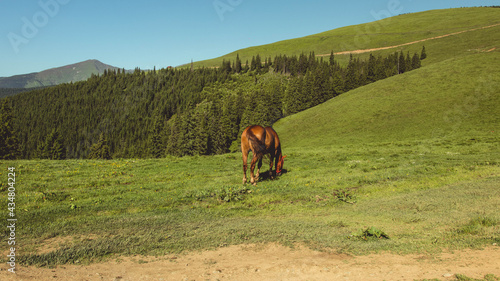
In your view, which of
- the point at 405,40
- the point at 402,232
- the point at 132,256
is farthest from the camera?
the point at 405,40

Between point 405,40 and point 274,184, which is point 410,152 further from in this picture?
point 405,40

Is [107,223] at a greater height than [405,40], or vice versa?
[405,40]

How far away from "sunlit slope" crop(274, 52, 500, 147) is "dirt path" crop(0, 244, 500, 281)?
142ft

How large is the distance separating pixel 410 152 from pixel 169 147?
69816mm

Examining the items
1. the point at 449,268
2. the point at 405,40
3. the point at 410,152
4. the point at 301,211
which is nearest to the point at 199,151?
the point at 410,152

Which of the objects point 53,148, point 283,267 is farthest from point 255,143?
point 53,148

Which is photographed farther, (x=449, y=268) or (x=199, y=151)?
(x=199, y=151)

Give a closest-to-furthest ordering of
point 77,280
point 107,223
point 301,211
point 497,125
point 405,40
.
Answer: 1. point 77,280
2. point 107,223
3. point 301,211
4. point 497,125
5. point 405,40

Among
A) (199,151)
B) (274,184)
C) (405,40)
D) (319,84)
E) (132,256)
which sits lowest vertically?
(199,151)

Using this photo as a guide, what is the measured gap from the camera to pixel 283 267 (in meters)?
Result: 6.46

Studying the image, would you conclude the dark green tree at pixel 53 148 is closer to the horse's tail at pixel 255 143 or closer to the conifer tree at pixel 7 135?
the conifer tree at pixel 7 135

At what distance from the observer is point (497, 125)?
140 ft

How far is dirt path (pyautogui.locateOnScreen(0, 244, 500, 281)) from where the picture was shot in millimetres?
5910

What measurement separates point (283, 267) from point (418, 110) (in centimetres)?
6025
